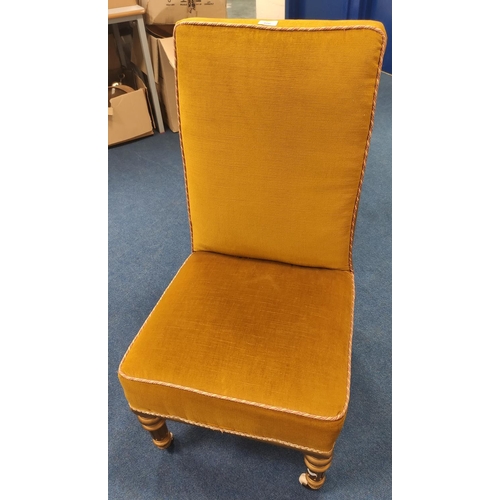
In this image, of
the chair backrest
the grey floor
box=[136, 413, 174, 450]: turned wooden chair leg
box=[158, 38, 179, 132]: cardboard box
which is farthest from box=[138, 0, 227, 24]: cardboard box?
box=[136, 413, 174, 450]: turned wooden chair leg

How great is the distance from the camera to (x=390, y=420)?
1.16 meters

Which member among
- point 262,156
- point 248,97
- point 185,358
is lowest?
point 185,358

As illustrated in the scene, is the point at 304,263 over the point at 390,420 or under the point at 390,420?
over

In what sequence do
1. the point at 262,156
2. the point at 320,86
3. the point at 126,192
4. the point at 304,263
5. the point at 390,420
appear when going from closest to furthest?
the point at 320,86
the point at 262,156
the point at 304,263
the point at 390,420
the point at 126,192

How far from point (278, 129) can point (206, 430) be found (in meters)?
0.85

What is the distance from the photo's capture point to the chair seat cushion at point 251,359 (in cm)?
80

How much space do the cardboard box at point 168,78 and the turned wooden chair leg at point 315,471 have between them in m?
1.77

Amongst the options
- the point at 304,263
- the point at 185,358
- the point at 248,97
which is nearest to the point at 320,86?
the point at 248,97

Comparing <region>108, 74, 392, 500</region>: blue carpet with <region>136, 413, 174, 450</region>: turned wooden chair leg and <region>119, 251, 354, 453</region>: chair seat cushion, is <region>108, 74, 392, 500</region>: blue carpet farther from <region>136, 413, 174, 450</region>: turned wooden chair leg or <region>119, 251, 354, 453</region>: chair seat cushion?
<region>119, 251, 354, 453</region>: chair seat cushion

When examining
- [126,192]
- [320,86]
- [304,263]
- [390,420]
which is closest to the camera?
[320,86]

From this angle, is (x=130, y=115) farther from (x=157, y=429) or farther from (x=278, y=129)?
(x=157, y=429)

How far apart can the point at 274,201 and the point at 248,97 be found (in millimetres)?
245

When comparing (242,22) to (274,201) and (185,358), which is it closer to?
(274,201)

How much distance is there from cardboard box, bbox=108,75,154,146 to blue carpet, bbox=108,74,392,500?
44 centimetres
